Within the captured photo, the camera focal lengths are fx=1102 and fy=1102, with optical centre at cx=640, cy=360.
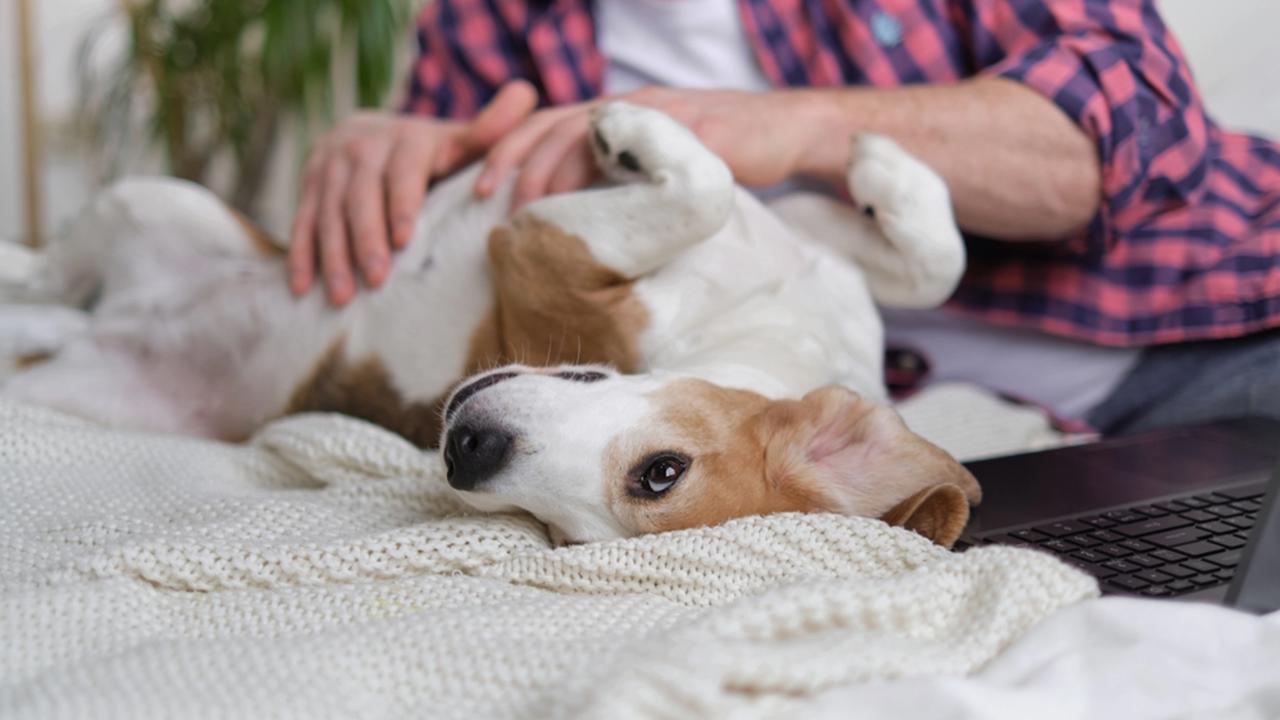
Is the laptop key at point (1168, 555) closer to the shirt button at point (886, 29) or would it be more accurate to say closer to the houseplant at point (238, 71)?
the shirt button at point (886, 29)

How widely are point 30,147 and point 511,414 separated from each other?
5.46 m

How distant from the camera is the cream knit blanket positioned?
0.70m

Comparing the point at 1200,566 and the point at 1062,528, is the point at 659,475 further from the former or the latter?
the point at 1200,566

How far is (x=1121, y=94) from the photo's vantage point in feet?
5.54

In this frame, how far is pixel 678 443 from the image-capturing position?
1.15 meters

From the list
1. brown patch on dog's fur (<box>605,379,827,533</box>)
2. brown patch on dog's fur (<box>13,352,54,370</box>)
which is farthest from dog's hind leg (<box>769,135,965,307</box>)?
brown patch on dog's fur (<box>13,352,54,370</box>)

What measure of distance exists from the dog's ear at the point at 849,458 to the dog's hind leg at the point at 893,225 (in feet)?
1.31

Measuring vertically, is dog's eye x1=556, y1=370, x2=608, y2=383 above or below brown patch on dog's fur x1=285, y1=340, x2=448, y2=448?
above

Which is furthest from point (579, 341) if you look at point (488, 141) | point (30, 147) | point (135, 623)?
point (30, 147)

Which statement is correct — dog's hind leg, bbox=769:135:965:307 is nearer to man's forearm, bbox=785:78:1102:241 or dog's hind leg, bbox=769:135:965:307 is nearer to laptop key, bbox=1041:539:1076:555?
man's forearm, bbox=785:78:1102:241

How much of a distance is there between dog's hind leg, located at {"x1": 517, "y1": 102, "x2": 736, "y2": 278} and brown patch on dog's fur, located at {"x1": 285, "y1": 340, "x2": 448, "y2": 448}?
36cm

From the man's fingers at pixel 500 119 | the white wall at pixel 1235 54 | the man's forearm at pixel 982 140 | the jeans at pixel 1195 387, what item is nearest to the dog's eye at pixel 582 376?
the man's forearm at pixel 982 140

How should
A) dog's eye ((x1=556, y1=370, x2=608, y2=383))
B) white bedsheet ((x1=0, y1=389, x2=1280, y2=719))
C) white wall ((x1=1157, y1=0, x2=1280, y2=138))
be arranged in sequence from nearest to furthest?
1. white bedsheet ((x1=0, y1=389, x2=1280, y2=719))
2. dog's eye ((x1=556, y1=370, x2=608, y2=383))
3. white wall ((x1=1157, y1=0, x2=1280, y2=138))

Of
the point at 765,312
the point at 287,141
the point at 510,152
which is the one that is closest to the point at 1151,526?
the point at 765,312
